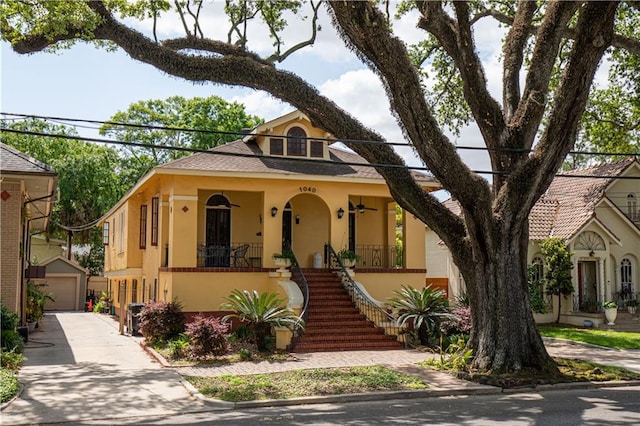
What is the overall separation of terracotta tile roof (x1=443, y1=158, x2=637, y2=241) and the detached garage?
27.5 metres

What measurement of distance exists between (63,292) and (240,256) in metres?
23.7

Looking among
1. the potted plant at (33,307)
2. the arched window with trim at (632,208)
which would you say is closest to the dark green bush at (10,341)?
the potted plant at (33,307)

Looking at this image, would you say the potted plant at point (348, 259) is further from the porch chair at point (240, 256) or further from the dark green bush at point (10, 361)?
the dark green bush at point (10, 361)

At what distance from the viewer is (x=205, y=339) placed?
15.3 metres

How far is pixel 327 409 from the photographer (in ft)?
34.9

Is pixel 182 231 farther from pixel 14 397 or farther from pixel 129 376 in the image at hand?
pixel 14 397

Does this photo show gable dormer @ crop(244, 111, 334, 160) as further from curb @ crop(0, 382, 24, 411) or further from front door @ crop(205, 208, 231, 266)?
curb @ crop(0, 382, 24, 411)

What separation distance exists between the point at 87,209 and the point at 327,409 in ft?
129

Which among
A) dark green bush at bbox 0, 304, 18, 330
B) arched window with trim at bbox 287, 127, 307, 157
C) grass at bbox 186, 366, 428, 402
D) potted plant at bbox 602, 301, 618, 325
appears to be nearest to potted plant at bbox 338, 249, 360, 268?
arched window with trim at bbox 287, 127, 307, 157

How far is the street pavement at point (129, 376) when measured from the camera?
10281 millimetres

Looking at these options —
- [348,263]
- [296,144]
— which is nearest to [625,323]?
[348,263]

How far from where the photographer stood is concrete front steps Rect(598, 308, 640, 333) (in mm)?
23719

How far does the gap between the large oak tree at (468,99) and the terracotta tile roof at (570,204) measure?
1263 centimetres

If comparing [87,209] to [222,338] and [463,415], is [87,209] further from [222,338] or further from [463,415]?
[463,415]
